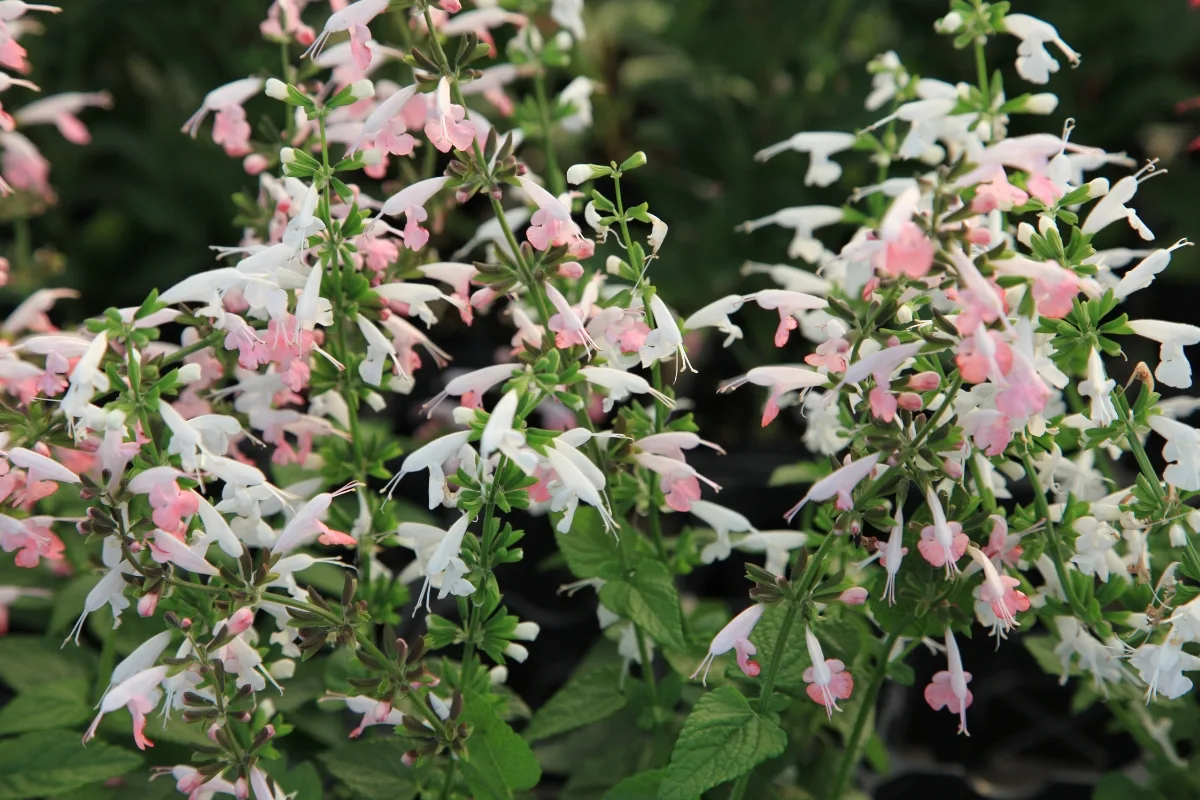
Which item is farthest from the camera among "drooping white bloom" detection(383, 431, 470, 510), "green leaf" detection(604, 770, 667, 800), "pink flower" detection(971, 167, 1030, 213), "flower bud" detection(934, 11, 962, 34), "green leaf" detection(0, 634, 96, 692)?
"green leaf" detection(0, 634, 96, 692)

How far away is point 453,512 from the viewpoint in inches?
67.3

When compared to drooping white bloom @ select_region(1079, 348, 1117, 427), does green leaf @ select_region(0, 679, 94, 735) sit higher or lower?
lower

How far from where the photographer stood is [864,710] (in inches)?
40.5

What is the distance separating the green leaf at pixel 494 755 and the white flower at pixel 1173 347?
1.86ft

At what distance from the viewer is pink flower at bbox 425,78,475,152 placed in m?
0.82

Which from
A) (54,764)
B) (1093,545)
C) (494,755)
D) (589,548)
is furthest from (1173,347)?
(54,764)

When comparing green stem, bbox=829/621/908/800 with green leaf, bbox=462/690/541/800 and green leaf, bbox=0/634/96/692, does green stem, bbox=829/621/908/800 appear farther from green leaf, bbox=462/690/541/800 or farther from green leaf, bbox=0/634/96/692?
green leaf, bbox=0/634/96/692

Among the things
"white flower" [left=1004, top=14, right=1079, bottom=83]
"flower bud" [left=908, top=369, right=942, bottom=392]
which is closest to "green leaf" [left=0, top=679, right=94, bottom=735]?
"flower bud" [left=908, top=369, right=942, bottom=392]

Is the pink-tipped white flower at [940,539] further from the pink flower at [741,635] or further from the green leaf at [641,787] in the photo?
the green leaf at [641,787]

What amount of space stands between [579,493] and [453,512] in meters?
0.94

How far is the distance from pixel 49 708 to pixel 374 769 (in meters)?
0.33

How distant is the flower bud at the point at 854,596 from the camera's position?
892mm

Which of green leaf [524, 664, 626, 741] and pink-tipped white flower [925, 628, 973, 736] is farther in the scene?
green leaf [524, 664, 626, 741]

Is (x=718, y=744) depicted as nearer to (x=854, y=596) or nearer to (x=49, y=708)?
(x=854, y=596)
